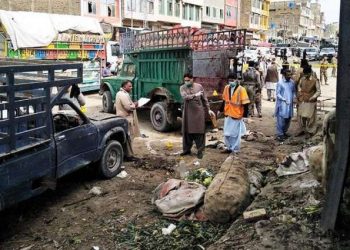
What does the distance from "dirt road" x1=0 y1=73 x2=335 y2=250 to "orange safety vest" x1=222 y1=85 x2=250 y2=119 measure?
34.5 inches

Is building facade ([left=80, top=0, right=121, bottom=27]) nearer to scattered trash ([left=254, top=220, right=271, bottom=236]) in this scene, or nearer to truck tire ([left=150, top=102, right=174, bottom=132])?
truck tire ([left=150, top=102, right=174, bottom=132])

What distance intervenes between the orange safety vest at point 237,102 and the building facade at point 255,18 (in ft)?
175

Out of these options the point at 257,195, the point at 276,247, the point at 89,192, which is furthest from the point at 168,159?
the point at 276,247

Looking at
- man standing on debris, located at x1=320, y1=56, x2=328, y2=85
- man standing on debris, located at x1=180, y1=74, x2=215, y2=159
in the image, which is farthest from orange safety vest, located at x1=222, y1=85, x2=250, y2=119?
man standing on debris, located at x1=320, y1=56, x2=328, y2=85

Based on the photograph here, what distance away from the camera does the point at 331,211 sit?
3.33 metres

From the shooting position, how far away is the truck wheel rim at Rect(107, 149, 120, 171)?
6758 millimetres

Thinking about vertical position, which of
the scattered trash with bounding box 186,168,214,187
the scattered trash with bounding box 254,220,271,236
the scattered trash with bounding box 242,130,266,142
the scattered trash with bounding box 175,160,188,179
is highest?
the scattered trash with bounding box 254,220,271,236

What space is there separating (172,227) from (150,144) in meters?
4.71

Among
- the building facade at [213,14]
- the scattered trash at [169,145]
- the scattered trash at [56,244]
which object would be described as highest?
the building facade at [213,14]

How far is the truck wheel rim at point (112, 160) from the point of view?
22.2 feet

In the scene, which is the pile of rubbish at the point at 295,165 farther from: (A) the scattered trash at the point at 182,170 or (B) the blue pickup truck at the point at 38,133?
(B) the blue pickup truck at the point at 38,133

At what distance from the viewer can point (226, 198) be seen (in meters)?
4.53

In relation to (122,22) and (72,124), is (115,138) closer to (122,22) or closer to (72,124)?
(72,124)

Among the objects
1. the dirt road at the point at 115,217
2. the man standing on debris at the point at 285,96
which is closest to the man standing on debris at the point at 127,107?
the dirt road at the point at 115,217
